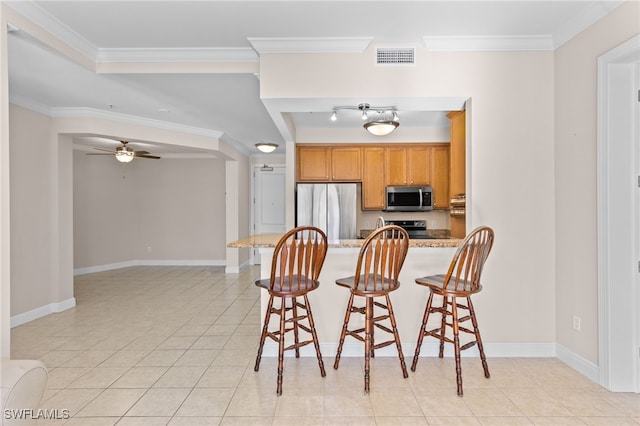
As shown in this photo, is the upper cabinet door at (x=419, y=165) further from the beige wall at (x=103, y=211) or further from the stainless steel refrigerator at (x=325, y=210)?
the beige wall at (x=103, y=211)

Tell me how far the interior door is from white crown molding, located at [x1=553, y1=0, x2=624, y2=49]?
226 inches

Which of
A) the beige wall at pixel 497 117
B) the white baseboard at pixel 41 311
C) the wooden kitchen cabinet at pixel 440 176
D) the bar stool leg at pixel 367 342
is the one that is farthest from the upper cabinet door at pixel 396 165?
the white baseboard at pixel 41 311

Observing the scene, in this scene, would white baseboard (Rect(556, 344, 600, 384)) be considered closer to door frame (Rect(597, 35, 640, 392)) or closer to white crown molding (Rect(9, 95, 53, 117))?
door frame (Rect(597, 35, 640, 392))

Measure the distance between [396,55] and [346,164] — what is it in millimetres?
2677

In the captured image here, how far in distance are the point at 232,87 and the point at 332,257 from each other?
1987 mm

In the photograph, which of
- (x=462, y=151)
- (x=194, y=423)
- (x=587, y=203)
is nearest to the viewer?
(x=194, y=423)

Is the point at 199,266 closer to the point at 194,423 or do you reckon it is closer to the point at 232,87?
the point at 232,87

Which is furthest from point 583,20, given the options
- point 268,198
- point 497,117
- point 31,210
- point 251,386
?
point 268,198

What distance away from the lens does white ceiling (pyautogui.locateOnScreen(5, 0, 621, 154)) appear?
233 cm

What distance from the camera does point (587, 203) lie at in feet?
8.07

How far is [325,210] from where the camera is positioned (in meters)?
5.06

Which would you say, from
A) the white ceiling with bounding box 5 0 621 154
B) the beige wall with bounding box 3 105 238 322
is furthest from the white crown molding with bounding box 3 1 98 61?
the beige wall with bounding box 3 105 238 322

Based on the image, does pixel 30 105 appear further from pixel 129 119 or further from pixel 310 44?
pixel 310 44

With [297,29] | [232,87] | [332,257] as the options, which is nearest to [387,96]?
[297,29]
